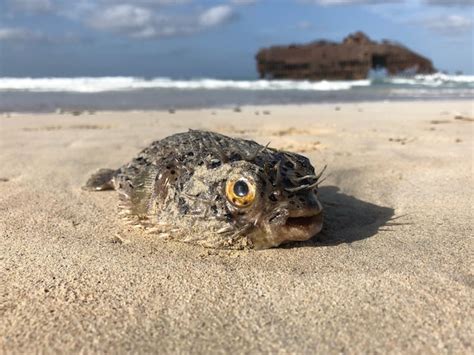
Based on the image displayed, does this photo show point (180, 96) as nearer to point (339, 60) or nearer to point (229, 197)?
point (229, 197)

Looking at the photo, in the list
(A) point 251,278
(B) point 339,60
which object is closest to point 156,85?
(B) point 339,60

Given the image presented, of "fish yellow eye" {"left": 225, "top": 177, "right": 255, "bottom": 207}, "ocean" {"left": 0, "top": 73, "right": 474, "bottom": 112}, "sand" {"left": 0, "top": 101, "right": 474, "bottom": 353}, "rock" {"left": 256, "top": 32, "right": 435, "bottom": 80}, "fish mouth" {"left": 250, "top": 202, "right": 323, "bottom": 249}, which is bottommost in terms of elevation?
"sand" {"left": 0, "top": 101, "right": 474, "bottom": 353}

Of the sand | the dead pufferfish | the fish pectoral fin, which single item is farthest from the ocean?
the dead pufferfish

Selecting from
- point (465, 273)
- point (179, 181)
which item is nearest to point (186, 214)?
point (179, 181)

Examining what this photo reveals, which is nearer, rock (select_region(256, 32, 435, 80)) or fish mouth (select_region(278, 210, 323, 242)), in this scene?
fish mouth (select_region(278, 210, 323, 242))

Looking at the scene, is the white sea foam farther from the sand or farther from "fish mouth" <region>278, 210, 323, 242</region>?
"fish mouth" <region>278, 210, 323, 242</region>

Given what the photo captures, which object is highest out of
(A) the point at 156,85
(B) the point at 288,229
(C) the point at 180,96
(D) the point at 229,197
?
(A) the point at 156,85
